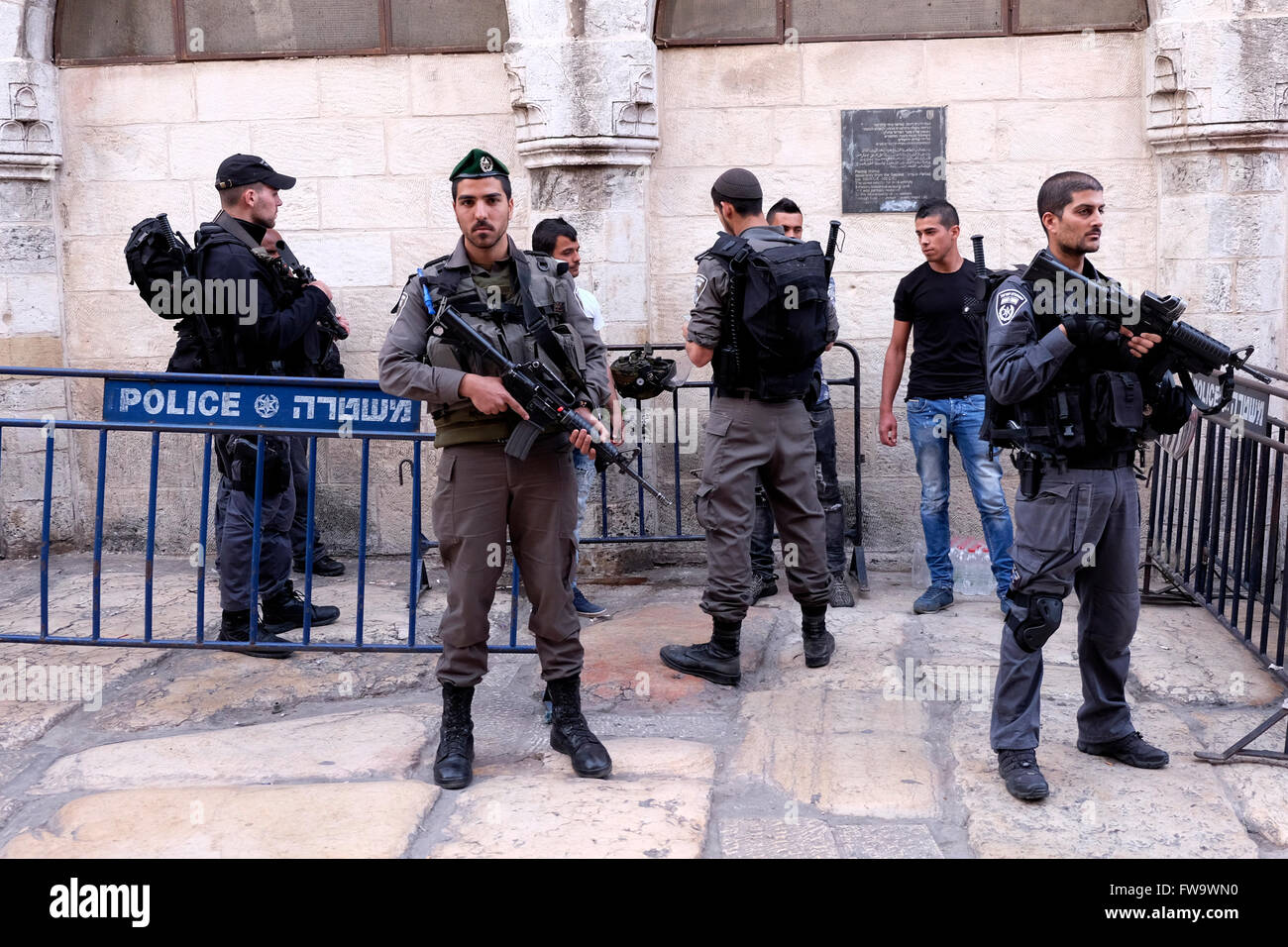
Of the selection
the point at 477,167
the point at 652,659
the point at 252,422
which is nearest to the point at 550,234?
the point at 252,422

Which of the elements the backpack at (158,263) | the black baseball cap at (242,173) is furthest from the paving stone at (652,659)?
the black baseball cap at (242,173)

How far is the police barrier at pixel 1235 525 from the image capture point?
470 cm

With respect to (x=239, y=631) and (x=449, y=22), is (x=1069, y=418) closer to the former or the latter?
(x=239, y=631)

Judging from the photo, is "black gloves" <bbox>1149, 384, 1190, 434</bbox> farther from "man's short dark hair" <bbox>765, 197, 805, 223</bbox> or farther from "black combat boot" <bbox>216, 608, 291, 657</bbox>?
"black combat boot" <bbox>216, 608, 291, 657</bbox>

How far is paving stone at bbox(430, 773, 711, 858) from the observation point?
12.1ft

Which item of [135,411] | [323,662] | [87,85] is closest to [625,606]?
[323,662]

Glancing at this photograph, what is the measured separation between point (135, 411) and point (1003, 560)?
3906 mm

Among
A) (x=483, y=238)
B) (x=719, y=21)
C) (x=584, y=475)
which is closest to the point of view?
(x=483, y=238)

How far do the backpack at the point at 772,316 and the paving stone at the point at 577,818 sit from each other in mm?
1699

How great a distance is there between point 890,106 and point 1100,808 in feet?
13.7

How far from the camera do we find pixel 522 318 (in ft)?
13.7

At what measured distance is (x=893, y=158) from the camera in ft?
22.3

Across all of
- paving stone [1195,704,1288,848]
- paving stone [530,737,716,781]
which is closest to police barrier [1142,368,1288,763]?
paving stone [1195,704,1288,848]

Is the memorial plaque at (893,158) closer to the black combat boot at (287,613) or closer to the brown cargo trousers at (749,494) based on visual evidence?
the brown cargo trousers at (749,494)
